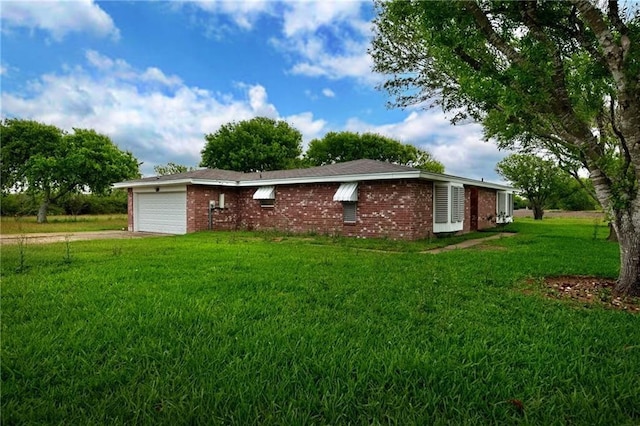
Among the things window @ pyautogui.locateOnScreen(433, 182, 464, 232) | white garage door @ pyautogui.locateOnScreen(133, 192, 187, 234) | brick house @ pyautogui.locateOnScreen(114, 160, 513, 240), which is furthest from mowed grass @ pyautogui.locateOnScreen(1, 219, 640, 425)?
white garage door @ pyautogui.locateOnScreen(133, 192, 187, 234)

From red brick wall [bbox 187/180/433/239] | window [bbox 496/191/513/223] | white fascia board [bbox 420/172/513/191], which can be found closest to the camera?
white fascia board [bbox 420/172/513/191]

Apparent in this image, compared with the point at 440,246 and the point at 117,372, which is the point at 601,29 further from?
the point at 440,246

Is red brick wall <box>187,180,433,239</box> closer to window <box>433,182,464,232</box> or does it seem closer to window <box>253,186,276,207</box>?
window <box>253,186,276,207</box>

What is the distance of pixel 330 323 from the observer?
379 centimetres

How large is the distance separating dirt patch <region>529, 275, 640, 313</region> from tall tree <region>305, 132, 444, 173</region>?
106ft

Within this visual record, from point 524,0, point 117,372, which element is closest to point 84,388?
point 117,372

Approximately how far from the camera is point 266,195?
1606 centimetres

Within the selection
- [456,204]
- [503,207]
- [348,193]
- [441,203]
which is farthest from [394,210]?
[503,207]

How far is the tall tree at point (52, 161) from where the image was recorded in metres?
23.2

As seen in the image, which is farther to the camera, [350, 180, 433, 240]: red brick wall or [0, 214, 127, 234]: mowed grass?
[0, 214, 127, 234]: mowed grass

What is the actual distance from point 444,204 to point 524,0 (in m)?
9.12

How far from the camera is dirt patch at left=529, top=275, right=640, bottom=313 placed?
4.79 m

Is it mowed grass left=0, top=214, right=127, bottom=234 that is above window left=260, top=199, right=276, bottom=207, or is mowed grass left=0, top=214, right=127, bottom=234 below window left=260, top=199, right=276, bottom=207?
below

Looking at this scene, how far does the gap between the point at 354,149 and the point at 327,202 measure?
2486cm
